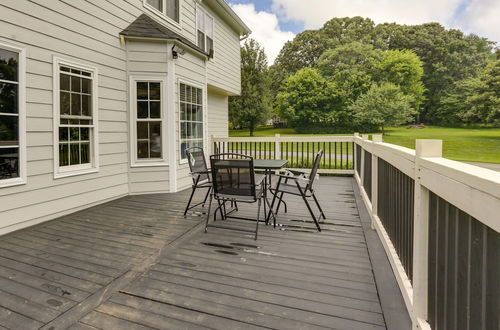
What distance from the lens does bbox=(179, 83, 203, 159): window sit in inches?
239

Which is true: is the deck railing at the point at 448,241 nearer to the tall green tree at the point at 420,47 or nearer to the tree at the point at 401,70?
the tree at the point at 401,70

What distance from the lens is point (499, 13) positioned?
25875 millimetres

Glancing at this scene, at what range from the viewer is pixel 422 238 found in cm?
153

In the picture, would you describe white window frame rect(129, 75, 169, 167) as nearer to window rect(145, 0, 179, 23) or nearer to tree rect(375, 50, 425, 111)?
window rect(145, 0, 179, 23)

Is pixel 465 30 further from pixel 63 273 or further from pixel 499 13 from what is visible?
pixel 63 273

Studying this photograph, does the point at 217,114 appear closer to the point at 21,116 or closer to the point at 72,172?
the point at 72,172

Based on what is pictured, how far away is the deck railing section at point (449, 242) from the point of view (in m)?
0.84

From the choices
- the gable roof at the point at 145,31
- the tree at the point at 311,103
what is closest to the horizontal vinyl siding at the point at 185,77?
the gable roof at the point at 145,31

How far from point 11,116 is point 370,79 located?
28.3 m

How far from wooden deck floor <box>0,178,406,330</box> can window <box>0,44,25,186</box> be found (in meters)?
0.74

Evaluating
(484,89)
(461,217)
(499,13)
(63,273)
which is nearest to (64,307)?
(63,273)

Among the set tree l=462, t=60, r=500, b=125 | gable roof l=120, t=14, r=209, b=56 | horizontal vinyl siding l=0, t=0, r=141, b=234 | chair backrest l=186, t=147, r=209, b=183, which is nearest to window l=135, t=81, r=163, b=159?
horizontal vinyl siding l=0, t=0, r=141, b=234

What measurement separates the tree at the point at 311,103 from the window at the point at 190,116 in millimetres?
21961

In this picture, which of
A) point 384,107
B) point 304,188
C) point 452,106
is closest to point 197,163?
point 304,188
